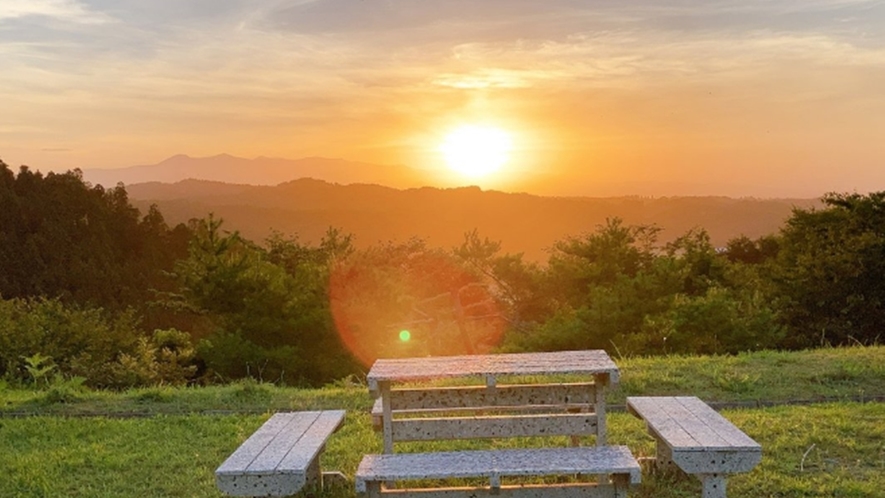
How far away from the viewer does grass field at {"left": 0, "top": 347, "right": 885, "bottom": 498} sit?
5340 millimetres

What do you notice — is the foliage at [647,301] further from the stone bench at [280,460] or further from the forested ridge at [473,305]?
the stone bench at [280,460]

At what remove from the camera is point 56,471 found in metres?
5.92

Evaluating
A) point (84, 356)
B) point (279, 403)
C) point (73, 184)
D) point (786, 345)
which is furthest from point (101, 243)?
point (279, 403)

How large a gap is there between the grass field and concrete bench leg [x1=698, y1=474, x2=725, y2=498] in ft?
2.01

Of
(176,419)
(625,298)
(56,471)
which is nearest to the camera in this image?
(56,471)

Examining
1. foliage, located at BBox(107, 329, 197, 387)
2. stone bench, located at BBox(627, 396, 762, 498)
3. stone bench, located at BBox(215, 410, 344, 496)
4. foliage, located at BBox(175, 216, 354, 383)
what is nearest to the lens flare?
foliage, located at BBox(175, 216, 354, 383)

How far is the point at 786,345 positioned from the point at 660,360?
11.4 m

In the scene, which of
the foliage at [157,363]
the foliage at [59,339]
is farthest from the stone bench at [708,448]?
the foliage at [59,339]

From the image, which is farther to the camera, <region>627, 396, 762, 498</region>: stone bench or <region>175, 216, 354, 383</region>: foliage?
<region>175, 216, 354, 383</region>: foliage

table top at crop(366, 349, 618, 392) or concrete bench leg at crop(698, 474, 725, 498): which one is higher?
table top at crop(366, 349, 618, 392)

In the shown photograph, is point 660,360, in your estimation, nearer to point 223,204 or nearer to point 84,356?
point 84,356

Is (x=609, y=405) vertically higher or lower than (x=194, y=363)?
higher

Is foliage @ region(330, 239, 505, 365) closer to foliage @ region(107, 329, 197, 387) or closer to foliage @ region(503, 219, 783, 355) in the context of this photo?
foliage @ region(503, 219, 783, 355)

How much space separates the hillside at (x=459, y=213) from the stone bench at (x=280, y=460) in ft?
68.1
